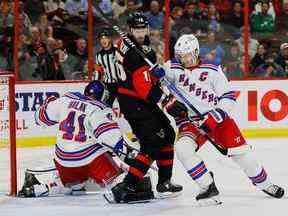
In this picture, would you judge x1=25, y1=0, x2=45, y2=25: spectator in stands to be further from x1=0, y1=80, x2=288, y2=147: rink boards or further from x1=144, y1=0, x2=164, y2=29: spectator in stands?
x1=0, y1=80, x2=288, y2=147: rink boards

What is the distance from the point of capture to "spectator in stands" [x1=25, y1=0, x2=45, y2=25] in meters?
8.42

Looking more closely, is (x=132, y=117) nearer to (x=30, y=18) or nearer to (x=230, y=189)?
(x=230, y=189)

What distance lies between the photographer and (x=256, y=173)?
5.08 meters

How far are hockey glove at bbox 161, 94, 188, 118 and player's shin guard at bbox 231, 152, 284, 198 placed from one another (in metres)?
0.41

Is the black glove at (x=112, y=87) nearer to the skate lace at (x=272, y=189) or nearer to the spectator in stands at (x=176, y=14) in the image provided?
the skate lace at (x=272, y=189)

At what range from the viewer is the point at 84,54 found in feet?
28.4

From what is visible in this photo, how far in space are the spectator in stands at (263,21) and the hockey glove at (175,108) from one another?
4.32m

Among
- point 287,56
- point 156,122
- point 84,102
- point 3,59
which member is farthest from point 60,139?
point 287,56

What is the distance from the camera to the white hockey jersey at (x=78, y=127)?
5.12 meters

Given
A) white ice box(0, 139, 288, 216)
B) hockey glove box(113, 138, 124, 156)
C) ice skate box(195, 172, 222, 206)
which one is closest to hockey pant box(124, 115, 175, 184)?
hockey glove box(113, 138, 124, 156)

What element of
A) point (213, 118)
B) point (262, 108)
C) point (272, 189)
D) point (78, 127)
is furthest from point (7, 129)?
point (262, 108)

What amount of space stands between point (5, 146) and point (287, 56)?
417 cm

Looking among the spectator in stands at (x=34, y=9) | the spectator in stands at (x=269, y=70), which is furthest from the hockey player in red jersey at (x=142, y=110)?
the spectator in stands at (x=269, y=70)

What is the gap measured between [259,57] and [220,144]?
423 cm
